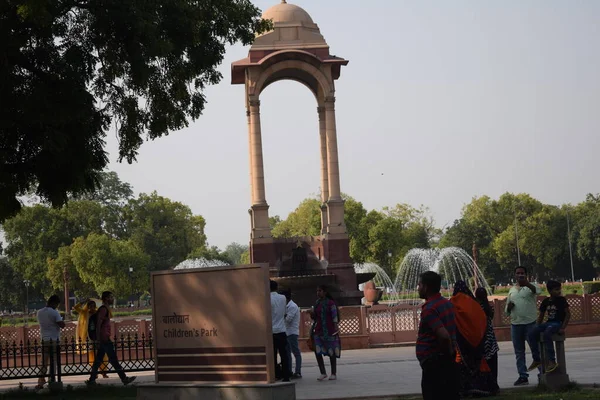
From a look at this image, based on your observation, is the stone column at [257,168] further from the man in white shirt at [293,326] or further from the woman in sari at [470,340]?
the woman in sari at [470,340]

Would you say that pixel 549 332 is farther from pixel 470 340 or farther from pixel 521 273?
pixel 470 340

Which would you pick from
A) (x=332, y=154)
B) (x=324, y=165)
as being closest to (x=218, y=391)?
(x=332, y=154)

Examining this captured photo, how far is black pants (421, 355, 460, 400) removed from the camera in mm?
8859

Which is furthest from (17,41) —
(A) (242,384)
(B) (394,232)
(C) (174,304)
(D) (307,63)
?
(B) (394,232)

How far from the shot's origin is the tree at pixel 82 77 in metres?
14.9

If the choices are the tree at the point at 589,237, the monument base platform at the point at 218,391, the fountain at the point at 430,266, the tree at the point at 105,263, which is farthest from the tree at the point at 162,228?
the monument base platform at the point at 218,391

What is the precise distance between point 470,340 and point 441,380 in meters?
3.29

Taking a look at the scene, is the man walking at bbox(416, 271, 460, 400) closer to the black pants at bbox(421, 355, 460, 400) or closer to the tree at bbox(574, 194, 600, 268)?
the black pants at bbox(421, 355, 460, 400)

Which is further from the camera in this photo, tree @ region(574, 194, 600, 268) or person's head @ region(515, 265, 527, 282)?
tree @ region(574, 194, 600, 268)

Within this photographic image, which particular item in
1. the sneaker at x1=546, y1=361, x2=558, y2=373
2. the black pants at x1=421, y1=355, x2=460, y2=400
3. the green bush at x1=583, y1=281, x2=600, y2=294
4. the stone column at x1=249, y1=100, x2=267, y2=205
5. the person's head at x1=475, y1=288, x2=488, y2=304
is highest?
the stone column at x1=249, y1=100, x2=267, y2=205

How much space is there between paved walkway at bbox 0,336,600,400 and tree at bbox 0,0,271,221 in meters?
4.08

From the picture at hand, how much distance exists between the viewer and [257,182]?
134 feet

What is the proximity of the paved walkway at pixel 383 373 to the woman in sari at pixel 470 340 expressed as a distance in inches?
49.4

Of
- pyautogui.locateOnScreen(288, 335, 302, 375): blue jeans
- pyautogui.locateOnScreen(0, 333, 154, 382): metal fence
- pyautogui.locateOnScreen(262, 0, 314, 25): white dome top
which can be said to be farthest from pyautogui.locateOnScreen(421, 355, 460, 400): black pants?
pyautogui.locateOnScreen(262, 0, 314, 25): white dome top
